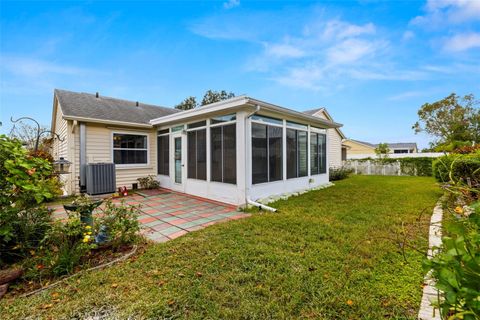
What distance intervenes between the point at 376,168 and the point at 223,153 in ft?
49.3

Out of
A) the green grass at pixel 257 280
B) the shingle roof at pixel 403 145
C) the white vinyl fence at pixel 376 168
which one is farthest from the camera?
the shingle roof at pixel 403 145

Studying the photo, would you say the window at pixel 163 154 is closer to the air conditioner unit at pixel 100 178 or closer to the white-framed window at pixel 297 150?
the air conditioner unit at pixel 100 178

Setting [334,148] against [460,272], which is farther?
[334,148]

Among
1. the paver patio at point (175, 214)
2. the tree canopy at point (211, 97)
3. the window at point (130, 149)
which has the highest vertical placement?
the tree canopy at point (211, 97)

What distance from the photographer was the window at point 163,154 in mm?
8539

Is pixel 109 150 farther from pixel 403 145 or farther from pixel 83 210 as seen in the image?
pixel 403 145

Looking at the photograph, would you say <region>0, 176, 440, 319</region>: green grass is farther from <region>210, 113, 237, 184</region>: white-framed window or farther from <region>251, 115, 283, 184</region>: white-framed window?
<region>251, 115, 283, 184</region>: white-framed window

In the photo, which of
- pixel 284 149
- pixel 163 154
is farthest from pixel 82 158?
pixel 284 149

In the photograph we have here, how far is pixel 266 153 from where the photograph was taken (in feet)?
21.2

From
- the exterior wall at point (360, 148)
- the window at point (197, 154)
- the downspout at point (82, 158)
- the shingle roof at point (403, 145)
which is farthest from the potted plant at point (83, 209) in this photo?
the shingle roof at point (403, 145)

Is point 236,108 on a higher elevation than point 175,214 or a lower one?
higher

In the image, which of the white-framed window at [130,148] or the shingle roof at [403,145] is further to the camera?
the shingle roof at [403,145]

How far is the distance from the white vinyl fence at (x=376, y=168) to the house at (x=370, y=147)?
487 inches

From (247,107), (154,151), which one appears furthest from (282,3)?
(154,151)
